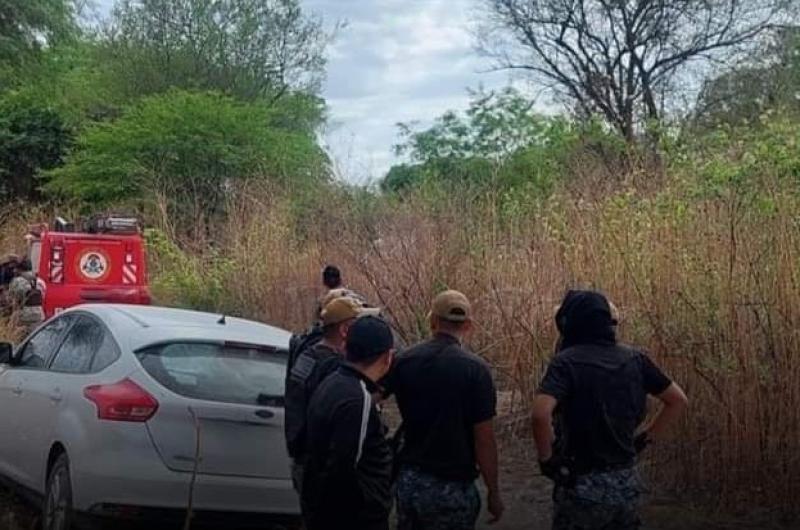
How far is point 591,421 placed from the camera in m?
5.07

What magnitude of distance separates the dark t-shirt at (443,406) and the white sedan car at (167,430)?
176 centimetres

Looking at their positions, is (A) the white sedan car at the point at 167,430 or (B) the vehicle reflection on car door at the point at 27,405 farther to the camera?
(B) the vehicle reflection on car door at the point at 27,405

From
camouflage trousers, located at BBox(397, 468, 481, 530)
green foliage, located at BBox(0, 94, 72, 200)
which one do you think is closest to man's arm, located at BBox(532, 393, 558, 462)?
camouflage trousers, located at BBox(397, 468, 481, 530)

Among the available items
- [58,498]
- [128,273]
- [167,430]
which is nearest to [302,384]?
[167,430]

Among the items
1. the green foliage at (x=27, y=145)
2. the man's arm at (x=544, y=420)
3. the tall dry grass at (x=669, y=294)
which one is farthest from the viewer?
the green foliage at (x=27, y=145)

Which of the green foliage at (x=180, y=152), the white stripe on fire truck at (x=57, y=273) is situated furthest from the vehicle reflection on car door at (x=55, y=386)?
the green foliage at (x=180, y=152)

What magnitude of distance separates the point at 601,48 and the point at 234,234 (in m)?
16.6

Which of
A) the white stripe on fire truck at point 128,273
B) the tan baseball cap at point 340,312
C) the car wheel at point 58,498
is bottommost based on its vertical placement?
the car wheel at point 58,498

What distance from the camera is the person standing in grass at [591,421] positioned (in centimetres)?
505

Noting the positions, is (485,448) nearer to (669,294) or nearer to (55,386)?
(55,386)

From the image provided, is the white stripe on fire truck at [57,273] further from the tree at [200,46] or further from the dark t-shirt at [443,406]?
the tree at [200,46]

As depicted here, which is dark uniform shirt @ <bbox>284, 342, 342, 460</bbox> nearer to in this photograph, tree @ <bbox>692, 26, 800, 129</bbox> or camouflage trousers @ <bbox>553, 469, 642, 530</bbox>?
camouflage trousers @ <bbox>553, 469, 642, 530</bbox>

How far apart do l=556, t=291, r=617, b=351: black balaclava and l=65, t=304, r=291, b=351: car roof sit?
2494mm

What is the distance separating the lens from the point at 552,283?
32.6 feet
